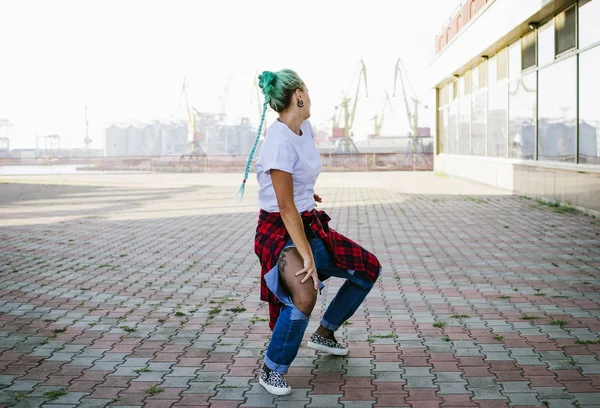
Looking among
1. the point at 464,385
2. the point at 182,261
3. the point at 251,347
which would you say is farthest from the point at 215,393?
the point at 182,261

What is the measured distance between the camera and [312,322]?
5.51 meters

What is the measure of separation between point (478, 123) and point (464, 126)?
278 cm

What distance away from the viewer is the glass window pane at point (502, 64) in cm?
1978

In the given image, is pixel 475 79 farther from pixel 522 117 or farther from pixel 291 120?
pixel 291 120

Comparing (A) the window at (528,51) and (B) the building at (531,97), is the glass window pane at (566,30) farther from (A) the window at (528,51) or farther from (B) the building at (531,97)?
(A) the window at (528,51)

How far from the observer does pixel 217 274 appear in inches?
299

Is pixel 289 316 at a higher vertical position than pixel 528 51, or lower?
lower

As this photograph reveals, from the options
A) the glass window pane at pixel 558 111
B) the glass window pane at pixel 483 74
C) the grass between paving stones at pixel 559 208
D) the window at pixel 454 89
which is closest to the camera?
the grass between paving stones at pixel 559 208

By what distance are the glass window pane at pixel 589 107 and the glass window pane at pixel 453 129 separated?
14767 millimetres

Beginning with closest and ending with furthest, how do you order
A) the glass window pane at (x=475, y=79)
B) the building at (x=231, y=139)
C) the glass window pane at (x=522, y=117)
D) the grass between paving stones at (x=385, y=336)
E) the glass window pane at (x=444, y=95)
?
the grass between paving stones at (x=385, y=336) → the glass window pane at (x=522, y=117) → the glass window pane at (x=475, y=79) → the glass window pane at (x=444, y=95) → the building at (x=231, y=139)

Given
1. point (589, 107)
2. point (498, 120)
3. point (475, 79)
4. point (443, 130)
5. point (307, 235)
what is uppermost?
point (475, 79)

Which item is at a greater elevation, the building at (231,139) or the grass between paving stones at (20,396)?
the building at (231,139)

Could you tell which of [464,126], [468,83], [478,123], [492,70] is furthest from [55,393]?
[464,126]

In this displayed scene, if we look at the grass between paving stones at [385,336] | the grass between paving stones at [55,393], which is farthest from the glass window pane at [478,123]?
the grass between paving stones at [55,393]
